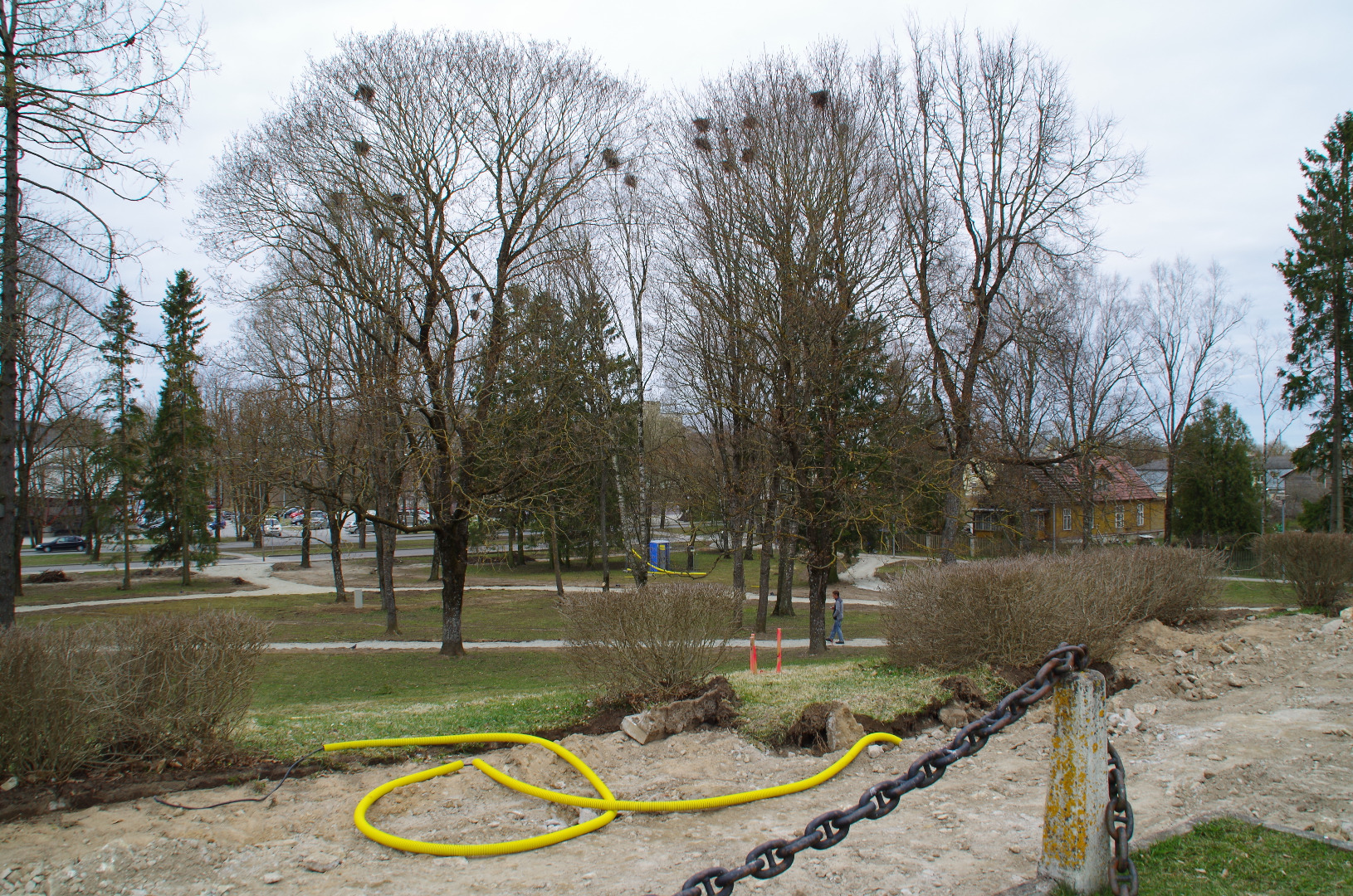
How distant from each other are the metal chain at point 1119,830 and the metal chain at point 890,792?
0.05 m

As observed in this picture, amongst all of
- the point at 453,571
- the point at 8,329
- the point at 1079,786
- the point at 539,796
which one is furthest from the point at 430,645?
the point at 1079,786

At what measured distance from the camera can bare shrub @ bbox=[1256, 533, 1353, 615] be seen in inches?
695

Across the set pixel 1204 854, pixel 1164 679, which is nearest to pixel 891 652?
pixel 1164 679

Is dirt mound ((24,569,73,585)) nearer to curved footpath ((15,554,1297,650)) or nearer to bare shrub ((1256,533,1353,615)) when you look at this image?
curved footpath ((15,554,1297,650))

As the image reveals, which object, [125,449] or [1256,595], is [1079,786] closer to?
[1256,595]

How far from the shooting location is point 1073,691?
3.21m

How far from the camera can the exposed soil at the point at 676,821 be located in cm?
407

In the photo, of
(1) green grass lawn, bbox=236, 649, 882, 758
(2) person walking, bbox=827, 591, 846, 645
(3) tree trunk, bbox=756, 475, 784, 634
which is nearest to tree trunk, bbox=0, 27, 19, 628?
(1) green grass lawn, bbox=236, 649, 882, 758

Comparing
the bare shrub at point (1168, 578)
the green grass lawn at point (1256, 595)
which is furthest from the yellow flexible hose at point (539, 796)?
the green grass lawn at point (1256, 595)

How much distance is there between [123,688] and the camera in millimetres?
5367

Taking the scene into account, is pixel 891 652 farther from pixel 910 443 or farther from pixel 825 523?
pixel 910 443

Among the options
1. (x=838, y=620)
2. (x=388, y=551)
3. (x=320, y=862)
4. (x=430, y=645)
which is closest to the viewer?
(x=320, y=862)

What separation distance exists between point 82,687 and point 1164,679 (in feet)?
31.8

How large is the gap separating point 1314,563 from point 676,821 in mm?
19542
